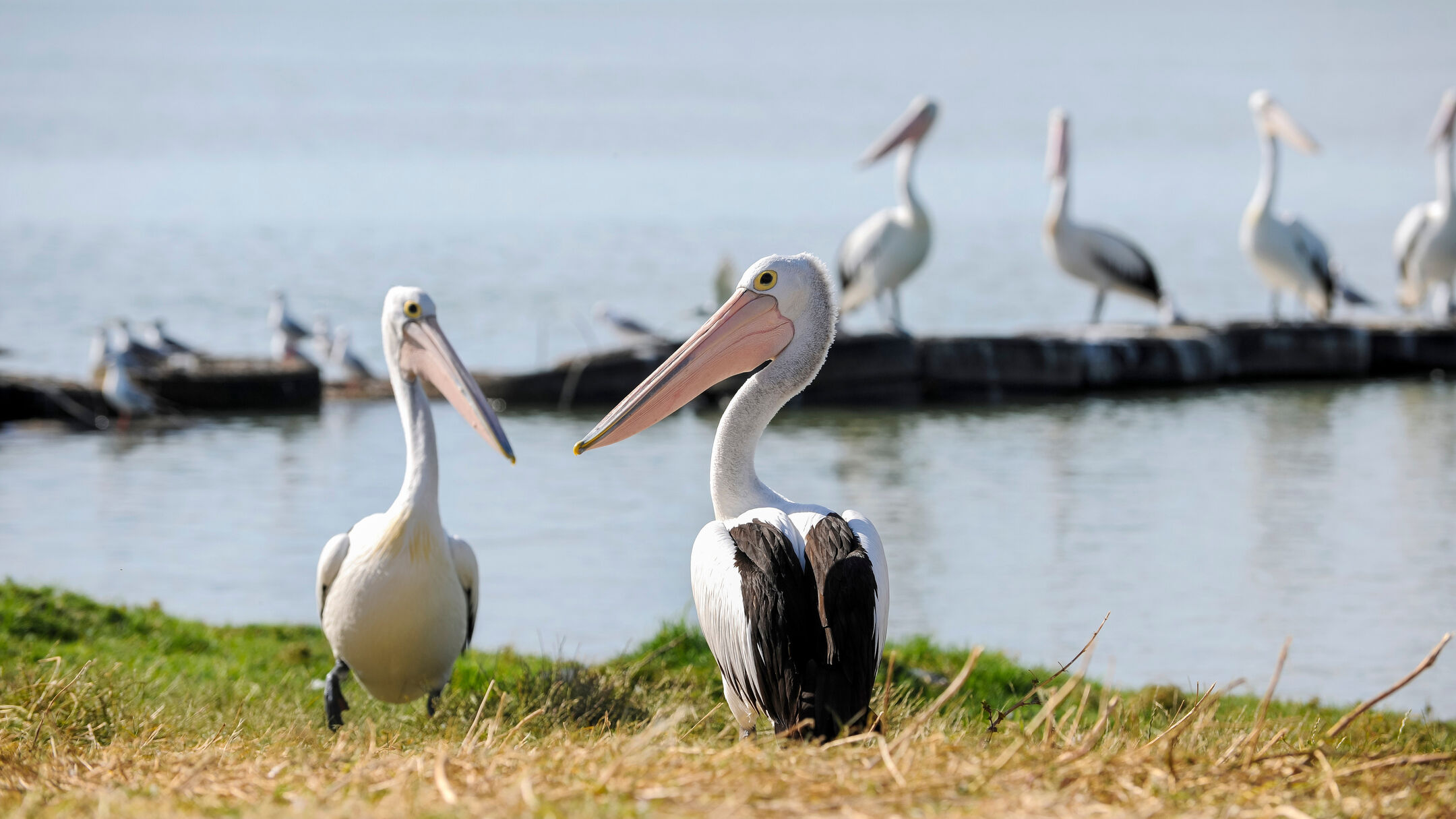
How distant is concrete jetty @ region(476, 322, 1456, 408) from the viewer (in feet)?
45.1

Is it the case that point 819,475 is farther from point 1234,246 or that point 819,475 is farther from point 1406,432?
point 1234,246

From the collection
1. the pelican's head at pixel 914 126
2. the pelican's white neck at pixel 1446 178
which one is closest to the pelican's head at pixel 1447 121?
the pelican's white neck at pixel 1446 178

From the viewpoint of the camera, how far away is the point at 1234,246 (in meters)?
37.1

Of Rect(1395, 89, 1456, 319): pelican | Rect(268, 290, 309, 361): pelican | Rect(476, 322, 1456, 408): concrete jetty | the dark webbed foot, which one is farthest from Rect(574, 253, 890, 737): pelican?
Rect(1395, 89, 1456, 319): pelican

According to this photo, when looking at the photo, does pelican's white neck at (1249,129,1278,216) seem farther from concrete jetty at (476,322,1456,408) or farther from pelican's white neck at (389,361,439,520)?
pelican's white neck at (389,361,439,520)

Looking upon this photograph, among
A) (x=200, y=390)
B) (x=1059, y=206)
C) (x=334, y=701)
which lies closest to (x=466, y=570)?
(x=334, y=701)

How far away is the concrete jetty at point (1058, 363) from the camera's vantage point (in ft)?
45.1

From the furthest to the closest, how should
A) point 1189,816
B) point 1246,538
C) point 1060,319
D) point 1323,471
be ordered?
point 1060,319, point 1323,471, point 1246,538, point 1189,816

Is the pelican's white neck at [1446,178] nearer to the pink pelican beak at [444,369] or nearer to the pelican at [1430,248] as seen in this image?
the pelican at [1430,248]

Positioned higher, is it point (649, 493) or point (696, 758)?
point (696, 758)

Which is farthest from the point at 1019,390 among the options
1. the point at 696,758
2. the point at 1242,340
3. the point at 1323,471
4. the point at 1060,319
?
the point at 696,758

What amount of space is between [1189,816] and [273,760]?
170cm

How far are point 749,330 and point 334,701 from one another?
1.73m

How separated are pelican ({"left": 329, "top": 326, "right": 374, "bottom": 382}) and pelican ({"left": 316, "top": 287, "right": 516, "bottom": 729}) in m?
10.0
